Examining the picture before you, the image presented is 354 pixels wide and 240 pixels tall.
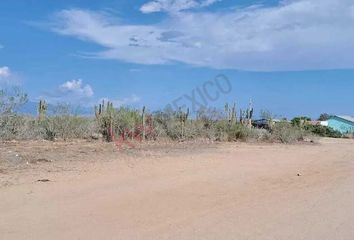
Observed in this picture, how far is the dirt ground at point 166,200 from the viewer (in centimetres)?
862

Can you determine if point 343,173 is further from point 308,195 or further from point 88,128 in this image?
point 88,128

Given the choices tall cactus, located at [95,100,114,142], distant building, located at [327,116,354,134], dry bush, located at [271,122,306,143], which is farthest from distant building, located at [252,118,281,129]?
distant building, located at [327,116,354,134]

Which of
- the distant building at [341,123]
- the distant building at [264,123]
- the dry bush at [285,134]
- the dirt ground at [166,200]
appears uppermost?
the distant building at [341,123]

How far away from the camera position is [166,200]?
11.2m

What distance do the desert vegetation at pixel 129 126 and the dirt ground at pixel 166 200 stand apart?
276 inches

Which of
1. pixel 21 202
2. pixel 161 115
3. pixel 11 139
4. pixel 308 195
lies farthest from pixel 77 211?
pixel 161 115

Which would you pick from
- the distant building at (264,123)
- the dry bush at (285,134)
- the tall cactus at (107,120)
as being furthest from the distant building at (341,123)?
the tall cactus at (107,120)

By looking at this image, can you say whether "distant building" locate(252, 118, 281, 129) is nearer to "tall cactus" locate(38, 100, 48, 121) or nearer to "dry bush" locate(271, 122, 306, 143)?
"dry bush" locate(271, 122, 306, 143)

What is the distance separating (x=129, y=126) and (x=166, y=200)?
64.1 feet

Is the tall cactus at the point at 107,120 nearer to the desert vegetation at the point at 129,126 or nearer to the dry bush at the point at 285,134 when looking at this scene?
the desert vegetation at the point at 129,126

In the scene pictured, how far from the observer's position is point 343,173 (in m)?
18.5

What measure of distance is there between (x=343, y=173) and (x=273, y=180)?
4.38 m

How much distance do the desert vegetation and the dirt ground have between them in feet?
23.0

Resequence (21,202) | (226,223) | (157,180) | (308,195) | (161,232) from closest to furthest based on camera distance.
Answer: (161,232) < (226,223) < (21,202) < (308,195) < (157,180)
